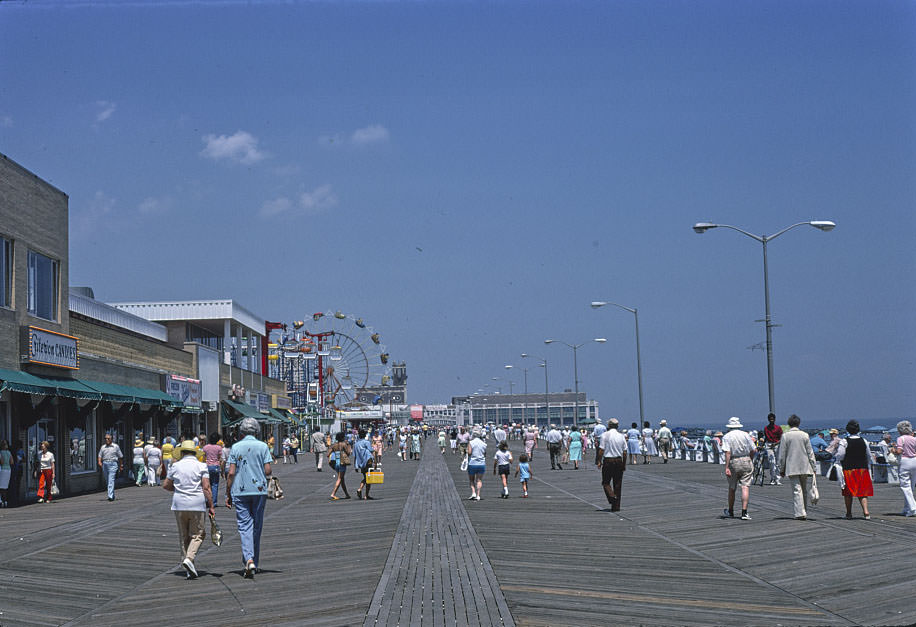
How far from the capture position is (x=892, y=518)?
691 inches

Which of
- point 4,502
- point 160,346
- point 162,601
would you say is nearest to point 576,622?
point 162,601

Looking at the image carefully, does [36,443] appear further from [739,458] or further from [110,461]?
[739,458]

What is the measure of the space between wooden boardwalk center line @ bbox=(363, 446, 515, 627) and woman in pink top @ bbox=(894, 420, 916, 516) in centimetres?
751

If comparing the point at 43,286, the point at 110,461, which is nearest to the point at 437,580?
the point at 110,461

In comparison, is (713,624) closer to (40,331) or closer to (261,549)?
(261,549)

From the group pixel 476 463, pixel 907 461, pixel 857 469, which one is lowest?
pixel 476 463

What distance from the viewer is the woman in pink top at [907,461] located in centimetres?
1734

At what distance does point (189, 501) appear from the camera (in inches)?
458

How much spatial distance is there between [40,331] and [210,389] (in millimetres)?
21050

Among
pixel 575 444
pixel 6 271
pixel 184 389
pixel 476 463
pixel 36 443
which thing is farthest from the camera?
pixel 184 389

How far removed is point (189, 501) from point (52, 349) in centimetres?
1814

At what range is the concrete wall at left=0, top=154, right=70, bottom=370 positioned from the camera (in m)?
26.2

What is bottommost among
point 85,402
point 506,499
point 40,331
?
point 506,499

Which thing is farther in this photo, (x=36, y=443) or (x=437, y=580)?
(x=36, y=443)
